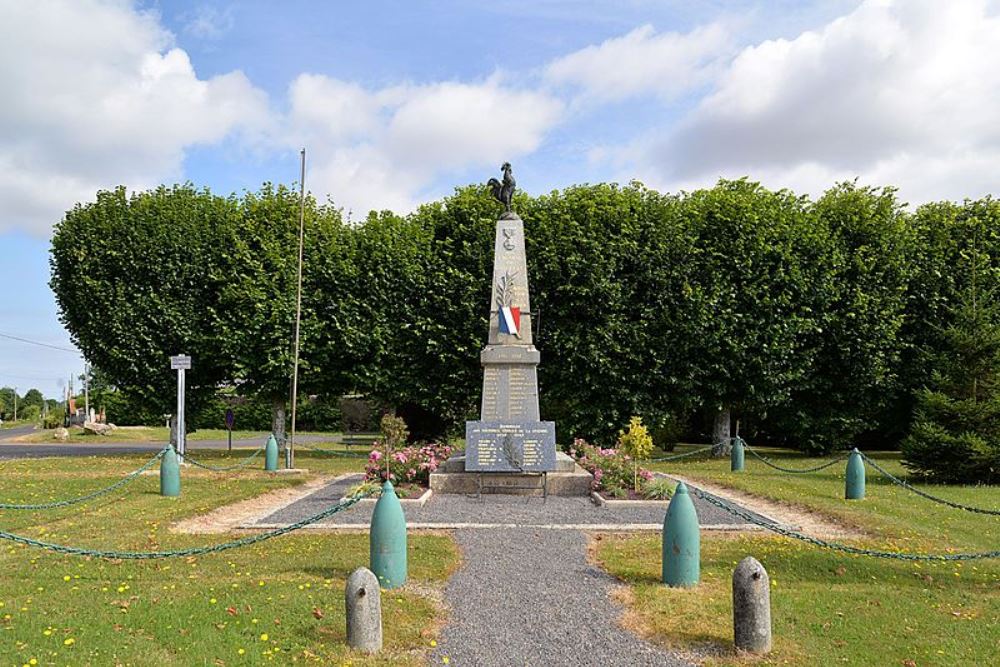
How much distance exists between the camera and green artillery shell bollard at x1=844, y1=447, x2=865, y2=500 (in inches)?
530

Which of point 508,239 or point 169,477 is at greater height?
point 508,239

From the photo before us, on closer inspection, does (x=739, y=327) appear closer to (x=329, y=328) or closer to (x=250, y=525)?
(x=329, y=328)

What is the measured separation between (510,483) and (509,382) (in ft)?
7.15

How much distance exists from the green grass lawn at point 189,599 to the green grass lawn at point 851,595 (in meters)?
2.03

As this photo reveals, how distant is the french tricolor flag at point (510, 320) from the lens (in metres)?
15.1

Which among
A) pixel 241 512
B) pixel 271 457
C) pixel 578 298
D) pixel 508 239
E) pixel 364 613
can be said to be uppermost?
pixel 508 239

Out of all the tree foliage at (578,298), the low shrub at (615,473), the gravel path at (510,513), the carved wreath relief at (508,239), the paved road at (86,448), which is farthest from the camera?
the paved road at (86,448)

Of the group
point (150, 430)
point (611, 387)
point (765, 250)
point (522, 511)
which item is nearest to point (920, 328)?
point (765, 250)

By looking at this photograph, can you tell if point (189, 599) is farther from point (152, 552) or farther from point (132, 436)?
point (132, 436)

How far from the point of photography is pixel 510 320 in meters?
15.1

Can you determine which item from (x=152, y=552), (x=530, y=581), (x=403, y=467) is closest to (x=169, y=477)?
(x=403, y=467)

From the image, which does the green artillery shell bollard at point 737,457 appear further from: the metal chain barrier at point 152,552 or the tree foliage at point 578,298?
the metal chain barrier at point 152,552

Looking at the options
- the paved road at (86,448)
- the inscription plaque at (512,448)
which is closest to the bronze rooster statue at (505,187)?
the inscription plaque at (512,448)

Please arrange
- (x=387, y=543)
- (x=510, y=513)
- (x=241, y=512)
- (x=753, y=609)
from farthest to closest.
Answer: (x=241, y=512)
(x=510, y=513)
(x=387, y=543)
(x=753, y=609)
